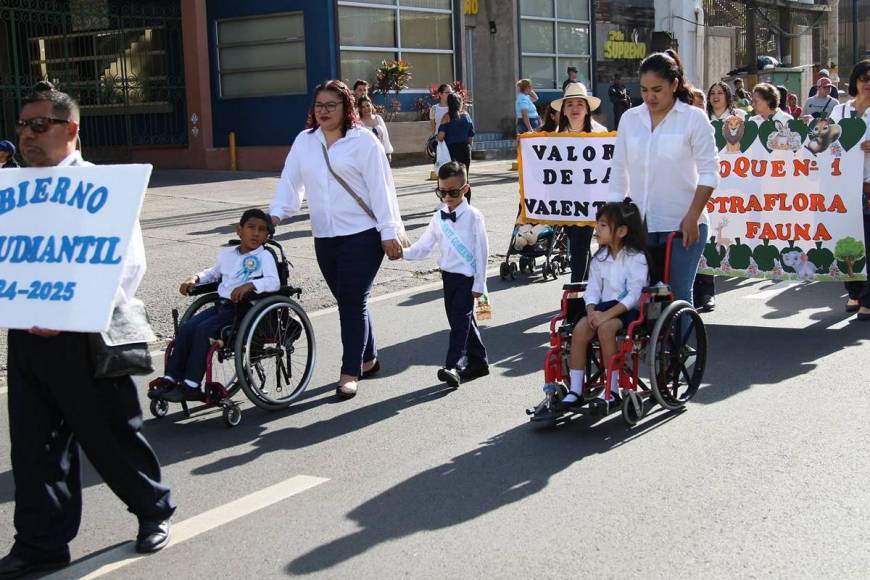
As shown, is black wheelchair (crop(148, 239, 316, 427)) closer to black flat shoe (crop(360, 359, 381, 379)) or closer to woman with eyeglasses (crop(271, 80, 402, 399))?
woman with eyeglasses (crop(271, 80, 402, 399))

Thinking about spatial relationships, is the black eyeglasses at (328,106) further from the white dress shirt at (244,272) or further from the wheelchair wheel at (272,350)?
the wheelchair wheel at (272,350)

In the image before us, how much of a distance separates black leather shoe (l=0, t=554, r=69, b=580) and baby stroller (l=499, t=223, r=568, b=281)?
719 centimetres

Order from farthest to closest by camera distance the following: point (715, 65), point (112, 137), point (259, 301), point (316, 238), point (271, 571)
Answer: point (715, 65), point (112, 137), point (316, 238), point (259, 301), point (271, 571)

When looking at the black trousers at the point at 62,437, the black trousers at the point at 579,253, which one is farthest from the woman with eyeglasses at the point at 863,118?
the black trousers at the point at 62,437

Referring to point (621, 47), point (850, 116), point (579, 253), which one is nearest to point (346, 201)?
point (579, 253)

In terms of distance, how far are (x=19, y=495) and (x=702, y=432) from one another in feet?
11.2

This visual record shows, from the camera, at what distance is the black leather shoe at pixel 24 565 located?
4.38 metres

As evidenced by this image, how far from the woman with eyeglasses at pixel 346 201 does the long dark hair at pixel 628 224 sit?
4.40 feet

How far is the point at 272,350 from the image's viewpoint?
6.69 meters

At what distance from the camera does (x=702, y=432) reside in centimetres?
616

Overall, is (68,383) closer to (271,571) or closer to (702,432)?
(271,571)

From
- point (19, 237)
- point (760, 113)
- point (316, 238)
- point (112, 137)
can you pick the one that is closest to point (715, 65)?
point (112, 137)

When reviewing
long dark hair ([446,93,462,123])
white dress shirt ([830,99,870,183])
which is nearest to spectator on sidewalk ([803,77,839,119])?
long dark hair ([446,93,462,123])

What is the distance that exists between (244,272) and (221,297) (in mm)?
191
